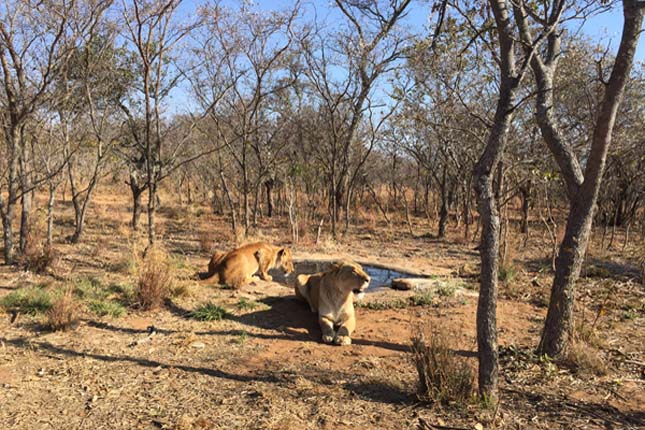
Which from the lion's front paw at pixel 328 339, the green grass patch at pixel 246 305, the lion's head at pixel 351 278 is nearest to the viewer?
the lion's head at pixel 351 278

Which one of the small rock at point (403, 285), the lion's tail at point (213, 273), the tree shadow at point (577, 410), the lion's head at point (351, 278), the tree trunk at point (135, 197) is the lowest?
the tree shadow at point (577, 410)

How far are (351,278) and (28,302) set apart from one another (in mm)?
4838

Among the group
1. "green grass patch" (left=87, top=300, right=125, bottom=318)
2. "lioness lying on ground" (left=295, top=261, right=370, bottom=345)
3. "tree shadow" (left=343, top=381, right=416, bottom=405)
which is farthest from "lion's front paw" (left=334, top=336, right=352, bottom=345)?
"green grass patch" (left=87, top=300, right=125, bottom=318)

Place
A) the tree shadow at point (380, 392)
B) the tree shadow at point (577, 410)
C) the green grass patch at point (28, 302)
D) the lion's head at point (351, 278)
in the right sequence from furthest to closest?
the green grass patch at point (28, 302) < the lion's head at point (351, 278) < the tree shadow at point (380, 392) < the tree shadow at point (577, 410)

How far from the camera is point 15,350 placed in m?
5.22

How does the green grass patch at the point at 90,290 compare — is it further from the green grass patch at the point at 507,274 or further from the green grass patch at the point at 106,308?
the green grass patch at the point at 507,274

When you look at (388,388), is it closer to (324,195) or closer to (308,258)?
(308,258)

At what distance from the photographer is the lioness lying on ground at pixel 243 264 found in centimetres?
850

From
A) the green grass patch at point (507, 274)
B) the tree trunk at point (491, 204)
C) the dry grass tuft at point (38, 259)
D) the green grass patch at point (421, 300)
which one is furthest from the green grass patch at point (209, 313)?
the green grass patch at point (507, 274)

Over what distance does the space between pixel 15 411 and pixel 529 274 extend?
9678 mm

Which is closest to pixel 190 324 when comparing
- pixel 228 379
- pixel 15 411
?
pixel 228 379

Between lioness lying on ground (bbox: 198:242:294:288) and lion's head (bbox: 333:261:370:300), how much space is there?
9.95 ft

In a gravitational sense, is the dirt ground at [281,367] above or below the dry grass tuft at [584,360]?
below

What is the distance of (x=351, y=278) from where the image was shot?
586cm
